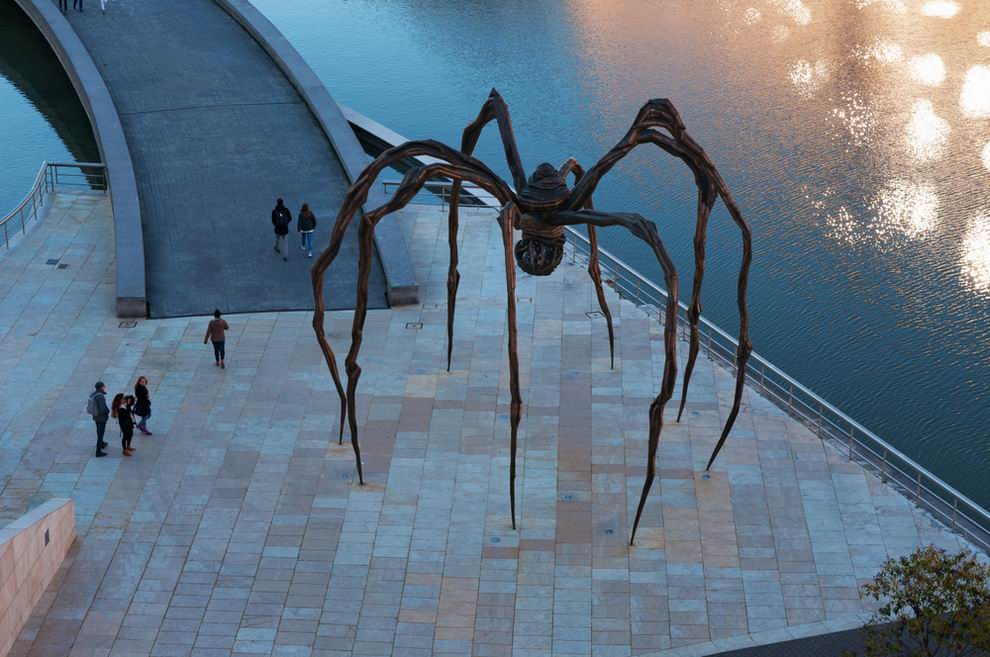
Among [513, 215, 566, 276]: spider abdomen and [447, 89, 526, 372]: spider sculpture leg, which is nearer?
[513, 215, 566, 276]: spider abdomen

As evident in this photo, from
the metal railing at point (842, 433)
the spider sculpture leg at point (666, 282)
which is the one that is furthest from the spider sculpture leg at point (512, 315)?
the metal railing at point (842, 433)

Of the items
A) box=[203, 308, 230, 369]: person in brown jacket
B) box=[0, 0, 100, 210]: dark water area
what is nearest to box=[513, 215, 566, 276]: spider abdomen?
box=[203, 308, 230, 369]: person in brown jacket

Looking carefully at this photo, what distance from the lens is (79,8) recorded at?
155ft

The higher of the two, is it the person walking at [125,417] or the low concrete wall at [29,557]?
the person walking at [125,417]

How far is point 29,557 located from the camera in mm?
20062

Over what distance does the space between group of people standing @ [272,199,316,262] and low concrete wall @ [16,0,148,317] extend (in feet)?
9.30

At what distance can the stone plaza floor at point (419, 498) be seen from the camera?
67.1 ft

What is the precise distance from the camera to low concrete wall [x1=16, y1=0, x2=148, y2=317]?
28.7 m

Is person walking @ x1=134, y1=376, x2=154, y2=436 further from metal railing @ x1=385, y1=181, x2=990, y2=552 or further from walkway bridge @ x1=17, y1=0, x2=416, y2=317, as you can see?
metal railing @ x1=385, y1=181, x2=990, y2=552

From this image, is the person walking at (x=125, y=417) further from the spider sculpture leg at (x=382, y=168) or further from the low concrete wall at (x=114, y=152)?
the low concrete wall at (x=114, y=152)

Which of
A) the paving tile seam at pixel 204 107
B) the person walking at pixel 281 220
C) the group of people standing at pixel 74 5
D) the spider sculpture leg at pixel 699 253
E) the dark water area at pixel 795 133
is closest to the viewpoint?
the spider sculpture leg at pixel 699 253

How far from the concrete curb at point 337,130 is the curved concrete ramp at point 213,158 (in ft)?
1.19

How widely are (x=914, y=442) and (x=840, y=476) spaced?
4.77 meters

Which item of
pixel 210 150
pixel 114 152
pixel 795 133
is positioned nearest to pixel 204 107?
pixel 210 150
